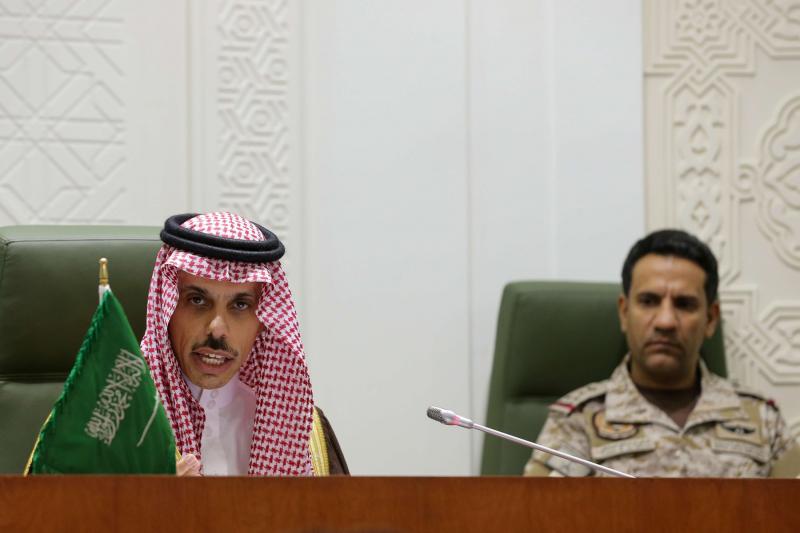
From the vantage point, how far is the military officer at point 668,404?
2.78 meters

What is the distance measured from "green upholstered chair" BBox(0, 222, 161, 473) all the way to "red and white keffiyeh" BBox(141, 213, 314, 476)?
10.6 inches

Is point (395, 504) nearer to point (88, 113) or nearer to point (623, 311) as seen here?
point (623, 311)

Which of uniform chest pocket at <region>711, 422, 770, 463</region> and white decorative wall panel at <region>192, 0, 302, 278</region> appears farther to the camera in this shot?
white decorative wall panel at <region>192, 0, 302, 278</region>

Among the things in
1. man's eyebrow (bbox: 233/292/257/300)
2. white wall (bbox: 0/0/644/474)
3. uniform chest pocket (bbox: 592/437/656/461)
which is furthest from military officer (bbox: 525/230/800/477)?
man's eyebrow (bbox: 233/292/257/300)

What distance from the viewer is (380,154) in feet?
10.3

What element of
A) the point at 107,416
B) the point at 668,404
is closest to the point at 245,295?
the point at 107,416

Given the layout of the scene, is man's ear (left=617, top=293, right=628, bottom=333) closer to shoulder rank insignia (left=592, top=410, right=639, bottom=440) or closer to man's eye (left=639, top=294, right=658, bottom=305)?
man's eye (left=639, top=294, right=658, bottom=305)

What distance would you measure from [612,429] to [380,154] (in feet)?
3.30

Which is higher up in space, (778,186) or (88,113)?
(88,113)

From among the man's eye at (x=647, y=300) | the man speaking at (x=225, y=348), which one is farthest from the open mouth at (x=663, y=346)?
the man speaking at (x=225, y=348)

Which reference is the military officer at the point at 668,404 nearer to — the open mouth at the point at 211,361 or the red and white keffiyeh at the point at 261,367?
the red and white keffiyeh at the point at 261,367

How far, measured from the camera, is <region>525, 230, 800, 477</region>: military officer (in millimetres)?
2783

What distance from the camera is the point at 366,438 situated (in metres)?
3.10

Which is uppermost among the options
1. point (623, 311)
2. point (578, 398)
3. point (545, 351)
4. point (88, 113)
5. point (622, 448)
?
point (88, 113)
